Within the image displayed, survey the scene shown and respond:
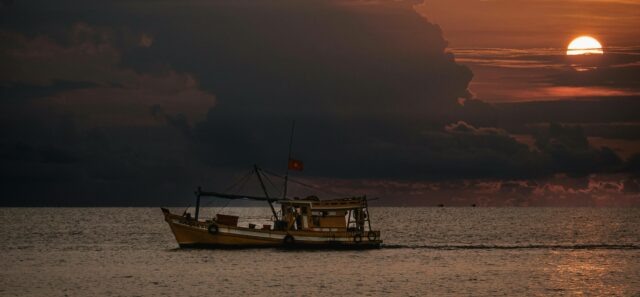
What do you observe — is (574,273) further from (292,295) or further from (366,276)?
(292,295)

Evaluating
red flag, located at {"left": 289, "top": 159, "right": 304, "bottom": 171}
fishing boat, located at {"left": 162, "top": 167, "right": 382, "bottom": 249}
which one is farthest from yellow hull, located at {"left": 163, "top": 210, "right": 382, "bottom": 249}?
red flag, located at {"left": 289, "top": 159, "right": 304, "bottom": 171}

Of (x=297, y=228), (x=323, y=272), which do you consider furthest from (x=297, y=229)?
(x=323, y=272)

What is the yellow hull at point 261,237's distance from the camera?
91.8 metres

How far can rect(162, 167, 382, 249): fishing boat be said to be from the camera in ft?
300

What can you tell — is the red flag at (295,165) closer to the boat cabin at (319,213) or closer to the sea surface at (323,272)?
the boat cabin at (319,213)

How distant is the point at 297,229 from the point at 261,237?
12.9 ft

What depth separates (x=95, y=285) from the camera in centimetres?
7081

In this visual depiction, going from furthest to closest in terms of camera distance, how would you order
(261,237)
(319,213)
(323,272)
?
(261,237) < (319,213) < (323,272)

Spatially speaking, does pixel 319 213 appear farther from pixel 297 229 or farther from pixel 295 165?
pixel 295 165

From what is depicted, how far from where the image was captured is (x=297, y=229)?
304ft

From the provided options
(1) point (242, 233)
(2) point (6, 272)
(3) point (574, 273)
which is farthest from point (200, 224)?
(3) point (574, 273)

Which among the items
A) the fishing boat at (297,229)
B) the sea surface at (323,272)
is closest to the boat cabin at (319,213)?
the fishing boat at (297,229)

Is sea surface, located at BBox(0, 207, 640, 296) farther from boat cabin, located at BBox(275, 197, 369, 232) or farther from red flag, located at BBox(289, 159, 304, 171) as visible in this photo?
red flag, located at BBox(289, 159, 304, 171)

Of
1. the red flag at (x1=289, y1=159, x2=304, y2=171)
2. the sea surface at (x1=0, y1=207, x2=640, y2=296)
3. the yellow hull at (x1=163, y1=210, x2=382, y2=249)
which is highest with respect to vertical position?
the red flag at (x1=289, y1=159, x2=304, y2=171)
